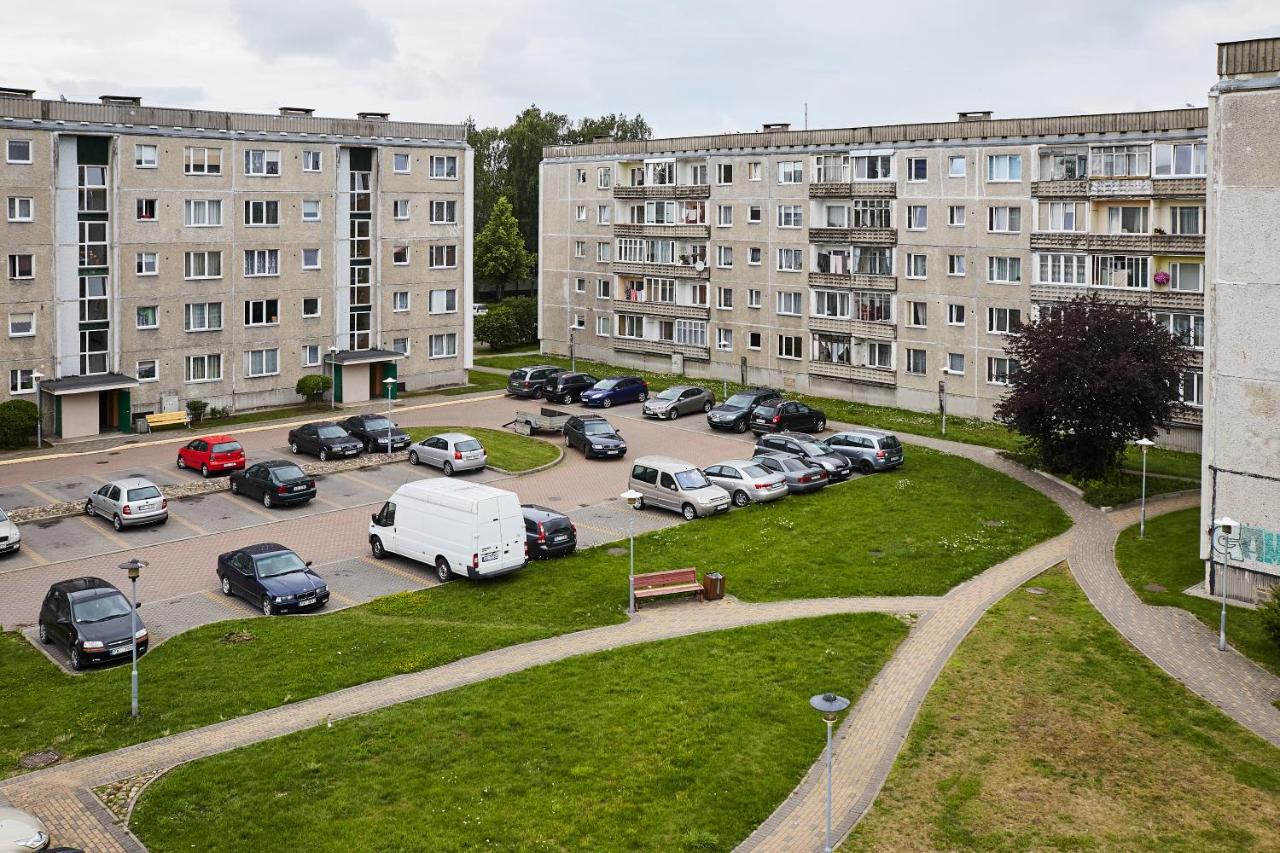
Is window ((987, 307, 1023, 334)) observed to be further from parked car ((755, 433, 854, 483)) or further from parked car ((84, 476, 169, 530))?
parked car ((84, 476, 169, 530))

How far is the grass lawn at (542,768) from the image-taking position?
725 inches

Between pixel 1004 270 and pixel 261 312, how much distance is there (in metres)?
34.2

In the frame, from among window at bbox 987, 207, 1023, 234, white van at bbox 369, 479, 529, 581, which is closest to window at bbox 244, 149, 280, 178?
white van at bbox 369, 479, 529, 581

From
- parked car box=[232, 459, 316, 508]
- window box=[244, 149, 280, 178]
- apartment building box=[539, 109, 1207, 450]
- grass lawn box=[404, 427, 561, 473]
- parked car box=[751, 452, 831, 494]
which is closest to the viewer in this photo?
parked car box=[232, 459, 316, 508]

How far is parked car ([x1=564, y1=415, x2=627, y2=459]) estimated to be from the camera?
47562 millimetres

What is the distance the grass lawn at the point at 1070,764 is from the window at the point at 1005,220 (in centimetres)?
3129

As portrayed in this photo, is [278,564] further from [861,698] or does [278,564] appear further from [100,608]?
[861,698]

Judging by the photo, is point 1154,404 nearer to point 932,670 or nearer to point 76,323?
point 932,670

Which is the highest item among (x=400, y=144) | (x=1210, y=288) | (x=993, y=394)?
(x=400, y=144)

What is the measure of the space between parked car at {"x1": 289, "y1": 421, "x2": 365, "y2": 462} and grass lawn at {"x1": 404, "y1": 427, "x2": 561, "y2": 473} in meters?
3.88

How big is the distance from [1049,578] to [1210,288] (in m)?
8.46

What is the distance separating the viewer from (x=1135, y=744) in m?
22.1

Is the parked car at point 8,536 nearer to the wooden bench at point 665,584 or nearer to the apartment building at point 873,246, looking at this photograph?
the wooden bench at point 665,584

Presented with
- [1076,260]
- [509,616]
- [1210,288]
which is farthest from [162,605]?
[1076,260]
